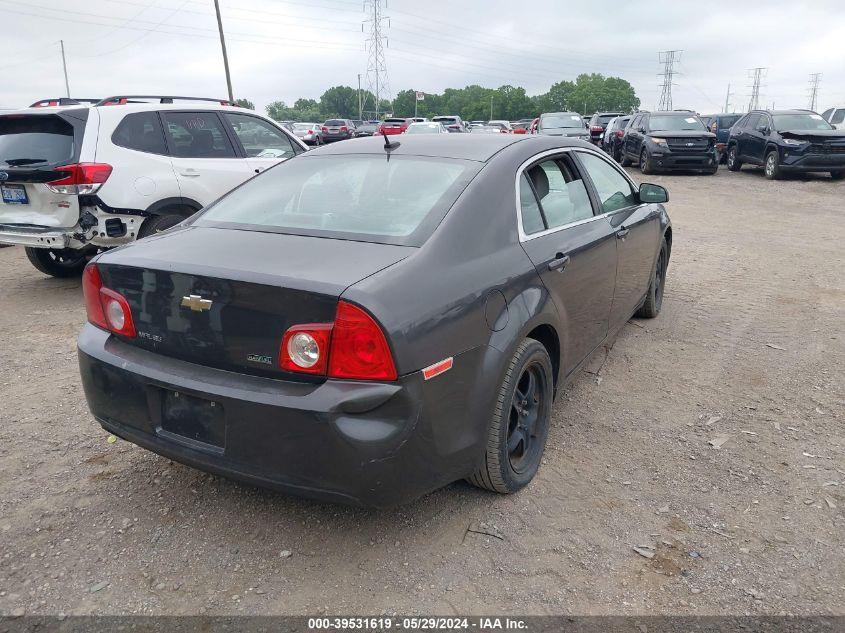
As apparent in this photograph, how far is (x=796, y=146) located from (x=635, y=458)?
583 inches

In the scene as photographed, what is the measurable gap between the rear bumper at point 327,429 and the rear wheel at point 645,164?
16060mm

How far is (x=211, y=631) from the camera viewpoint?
2293 millimetres

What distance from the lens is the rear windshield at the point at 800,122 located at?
618 inches

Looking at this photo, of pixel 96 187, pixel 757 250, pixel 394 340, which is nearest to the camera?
pixel 394 340

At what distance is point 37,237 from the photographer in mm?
5852

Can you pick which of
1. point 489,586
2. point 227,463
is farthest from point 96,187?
point 489,586

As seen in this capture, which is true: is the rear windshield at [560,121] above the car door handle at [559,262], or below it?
above

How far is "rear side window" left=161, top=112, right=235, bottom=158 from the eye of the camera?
22.0 ft

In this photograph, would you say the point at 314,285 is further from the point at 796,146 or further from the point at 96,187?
the point at 796,146

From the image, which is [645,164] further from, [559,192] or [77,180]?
[559,192]

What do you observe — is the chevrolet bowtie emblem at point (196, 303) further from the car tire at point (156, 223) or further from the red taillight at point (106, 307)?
the car tire at point (156, 223)

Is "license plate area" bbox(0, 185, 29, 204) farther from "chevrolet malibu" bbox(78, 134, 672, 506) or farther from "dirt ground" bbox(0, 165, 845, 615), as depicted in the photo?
"chevrolet malibu" bbox(78, 134, 672, 506)

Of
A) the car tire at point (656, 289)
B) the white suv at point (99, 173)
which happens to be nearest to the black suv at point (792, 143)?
the car tire at point (656, 289)

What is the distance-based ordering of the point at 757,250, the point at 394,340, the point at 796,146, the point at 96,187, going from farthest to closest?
the point at 796,146 → the point at 757,250 → the point at 96,187 → the point at 394,340
